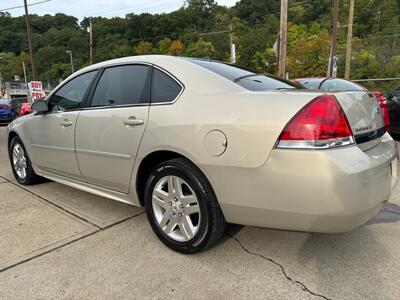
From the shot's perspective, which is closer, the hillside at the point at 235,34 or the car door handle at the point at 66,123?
the car door handle at the point at 66,123

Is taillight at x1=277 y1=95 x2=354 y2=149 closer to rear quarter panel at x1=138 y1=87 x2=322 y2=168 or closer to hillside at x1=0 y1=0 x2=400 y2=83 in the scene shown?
rear quarter panel at x1=138 y1=87 x2=322 y2=168

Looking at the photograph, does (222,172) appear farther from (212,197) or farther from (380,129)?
(380,129)

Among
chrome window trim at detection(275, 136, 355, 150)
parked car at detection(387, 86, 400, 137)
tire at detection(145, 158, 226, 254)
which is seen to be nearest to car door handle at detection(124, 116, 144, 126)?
tire at detection(145, 158, 226, 254)

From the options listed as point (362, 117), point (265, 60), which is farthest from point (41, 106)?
point (265, 60)

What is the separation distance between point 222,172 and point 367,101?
1.19 metres

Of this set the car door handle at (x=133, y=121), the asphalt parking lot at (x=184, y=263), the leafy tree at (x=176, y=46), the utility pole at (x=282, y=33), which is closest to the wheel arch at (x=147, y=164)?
the car door handle at (x=133, y=121)

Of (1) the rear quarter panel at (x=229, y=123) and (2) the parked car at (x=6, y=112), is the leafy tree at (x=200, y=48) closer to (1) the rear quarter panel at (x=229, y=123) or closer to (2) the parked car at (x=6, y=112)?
(2) the parked car at (x=6, y=112)

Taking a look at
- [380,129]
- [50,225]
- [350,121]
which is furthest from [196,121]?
[50,225]

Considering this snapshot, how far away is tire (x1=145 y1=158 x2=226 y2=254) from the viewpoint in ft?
8.27

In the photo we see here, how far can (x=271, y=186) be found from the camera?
220 centimetres

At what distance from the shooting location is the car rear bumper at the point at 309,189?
2.07 metres

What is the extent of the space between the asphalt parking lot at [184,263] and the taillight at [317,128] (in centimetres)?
93

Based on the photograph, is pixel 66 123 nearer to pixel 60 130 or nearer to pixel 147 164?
pixel 60 130

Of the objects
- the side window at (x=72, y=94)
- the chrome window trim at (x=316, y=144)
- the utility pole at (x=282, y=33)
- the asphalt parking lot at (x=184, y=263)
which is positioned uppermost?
the utility pole at (x=282, y=33)
